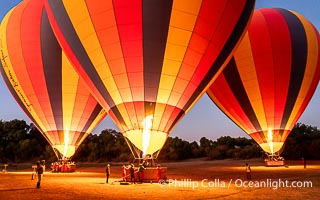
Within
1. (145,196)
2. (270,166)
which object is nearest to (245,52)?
(270,166)

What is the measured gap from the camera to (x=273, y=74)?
836 inches

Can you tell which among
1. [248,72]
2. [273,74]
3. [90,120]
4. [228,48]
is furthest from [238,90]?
[90,120]

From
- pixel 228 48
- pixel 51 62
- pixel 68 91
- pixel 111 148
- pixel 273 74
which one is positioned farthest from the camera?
pixel 111 148

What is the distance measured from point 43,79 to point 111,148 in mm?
41750

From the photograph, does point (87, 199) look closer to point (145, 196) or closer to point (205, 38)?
point (145, 196)

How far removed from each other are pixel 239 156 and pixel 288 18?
107 feet

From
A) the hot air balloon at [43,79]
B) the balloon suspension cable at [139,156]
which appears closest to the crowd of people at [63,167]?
the hot air balloon at [43,79]

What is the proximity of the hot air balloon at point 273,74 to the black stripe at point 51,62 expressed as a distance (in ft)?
34.8

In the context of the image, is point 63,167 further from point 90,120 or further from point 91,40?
point 91,40

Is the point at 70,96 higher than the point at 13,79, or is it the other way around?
the point at 13,79

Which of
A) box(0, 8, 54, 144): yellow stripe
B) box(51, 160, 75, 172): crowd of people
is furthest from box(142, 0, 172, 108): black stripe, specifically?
box(51, 160, 75, 172): crowd of people

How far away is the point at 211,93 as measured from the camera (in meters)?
24.0

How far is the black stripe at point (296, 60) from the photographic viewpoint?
21297 millimetres

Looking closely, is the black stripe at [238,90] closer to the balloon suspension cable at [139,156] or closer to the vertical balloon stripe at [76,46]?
the balloon suspension cable at [139,156]
